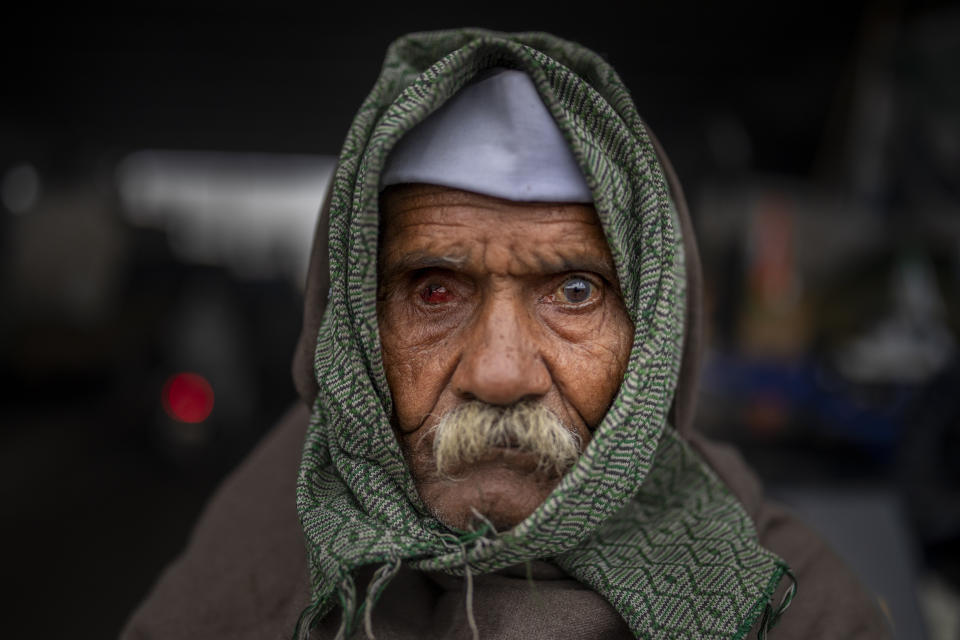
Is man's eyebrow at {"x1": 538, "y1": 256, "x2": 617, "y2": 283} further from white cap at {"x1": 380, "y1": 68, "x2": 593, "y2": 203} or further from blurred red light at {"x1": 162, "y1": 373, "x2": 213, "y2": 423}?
blurred red light at {"x1": 162, "y1": 373, "x2": 213, "y2": 423}

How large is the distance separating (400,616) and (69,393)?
903 centimetres

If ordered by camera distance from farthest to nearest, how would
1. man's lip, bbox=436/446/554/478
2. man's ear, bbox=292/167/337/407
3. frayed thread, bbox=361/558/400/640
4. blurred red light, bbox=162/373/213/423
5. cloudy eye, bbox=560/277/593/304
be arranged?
blurred red light, bbox=162/373/213/423 → man's ear, bbox=292/167/337/407 → cloudy eye, bbox=560/277/593/304 → man's lip, bbox=436/446/554/478 → frayed thread, bbox=361/558/400/640

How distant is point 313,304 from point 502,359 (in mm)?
500

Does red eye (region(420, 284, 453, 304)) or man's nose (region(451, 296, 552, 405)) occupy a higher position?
red eye (region(420, 284, 453, 304))

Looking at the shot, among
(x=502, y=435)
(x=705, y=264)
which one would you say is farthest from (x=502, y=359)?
(x=705, y=264)

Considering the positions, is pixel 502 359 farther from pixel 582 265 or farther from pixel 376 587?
pixel 376 587

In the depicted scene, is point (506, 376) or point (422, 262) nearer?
point (506, 376)

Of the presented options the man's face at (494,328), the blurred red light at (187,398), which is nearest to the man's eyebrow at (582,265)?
the man's face at (494,328)

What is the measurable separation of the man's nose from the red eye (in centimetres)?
9

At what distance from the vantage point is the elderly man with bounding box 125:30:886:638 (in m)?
1.24

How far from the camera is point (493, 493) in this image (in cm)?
127

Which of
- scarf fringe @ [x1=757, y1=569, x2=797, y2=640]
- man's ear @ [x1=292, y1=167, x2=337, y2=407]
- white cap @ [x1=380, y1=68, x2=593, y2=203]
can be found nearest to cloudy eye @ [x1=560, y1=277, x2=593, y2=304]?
white cap @ [x1=380, y1=68, x2=593, y2=203]

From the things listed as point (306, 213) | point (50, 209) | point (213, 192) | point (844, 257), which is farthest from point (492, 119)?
point (306, 213)

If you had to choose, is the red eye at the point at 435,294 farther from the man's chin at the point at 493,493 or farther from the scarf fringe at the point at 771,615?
the scarf fringe at the point at 771,615
